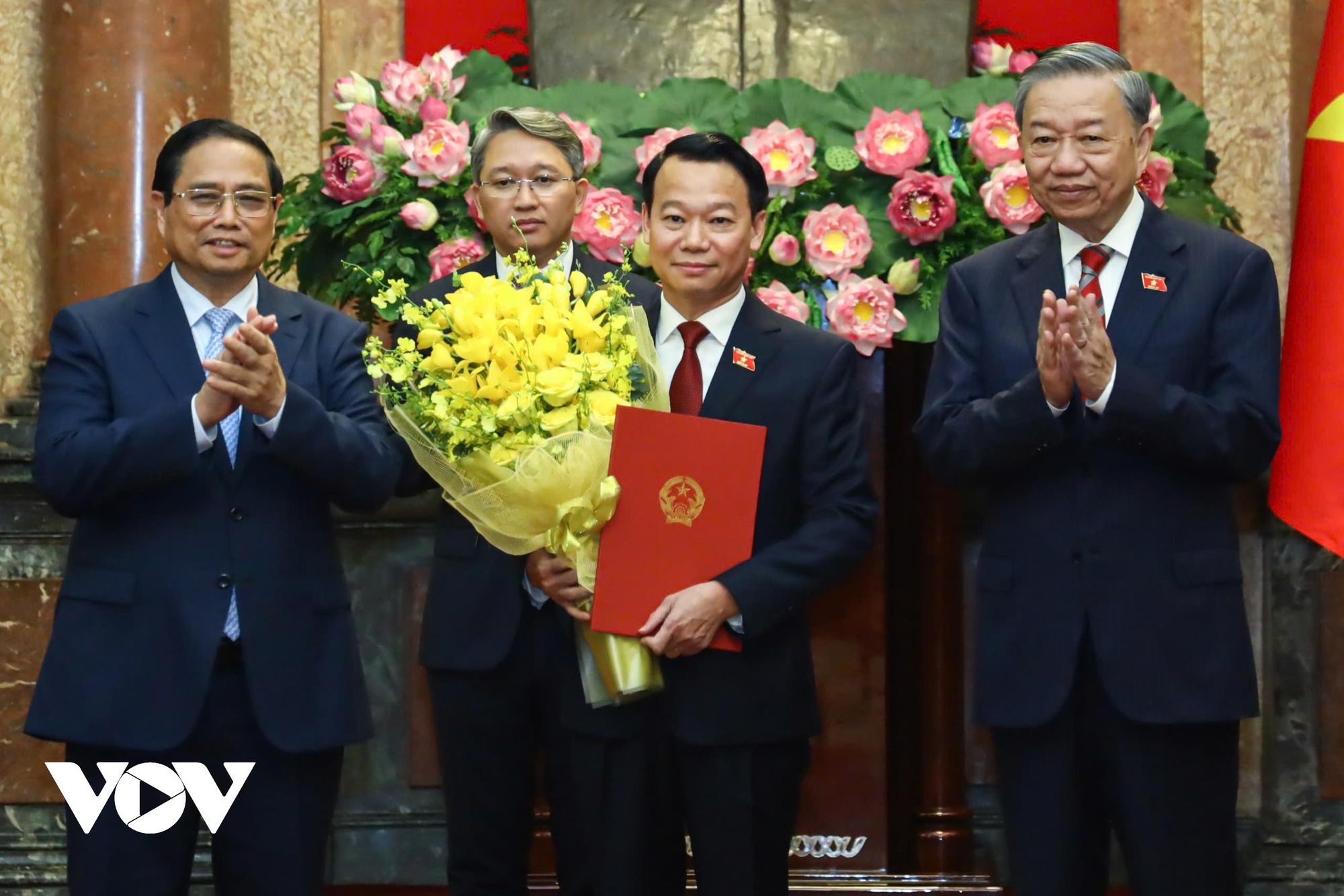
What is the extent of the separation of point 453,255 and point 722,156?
809mm

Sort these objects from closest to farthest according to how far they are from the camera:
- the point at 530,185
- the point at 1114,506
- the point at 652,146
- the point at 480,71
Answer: the point at 1114,506, the point at 530,185, the point at 652,146, the point at 480,71

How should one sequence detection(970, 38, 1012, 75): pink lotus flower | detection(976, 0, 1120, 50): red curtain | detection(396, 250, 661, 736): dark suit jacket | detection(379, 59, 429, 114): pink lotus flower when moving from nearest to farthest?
detection(396, 250, 661, 736): dark suit jacket < detection(379, 59, 429, 114): pink lotus flower < detection(970, 38, 1012, 75): pink lotus flower < detection(976, 0, 1120, 50): red curtain

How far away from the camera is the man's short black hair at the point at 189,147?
278 cm

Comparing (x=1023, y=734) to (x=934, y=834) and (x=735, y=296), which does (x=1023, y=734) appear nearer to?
(x=735, y=296)

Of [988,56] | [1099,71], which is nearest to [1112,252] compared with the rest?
[1099,71]

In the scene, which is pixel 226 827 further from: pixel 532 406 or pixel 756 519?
pixel 756 519

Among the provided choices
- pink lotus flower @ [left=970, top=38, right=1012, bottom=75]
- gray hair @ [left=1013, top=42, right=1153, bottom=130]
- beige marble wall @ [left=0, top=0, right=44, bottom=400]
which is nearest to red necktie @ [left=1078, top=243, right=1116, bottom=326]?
gray hair @ [left=1013, top=42, right=1153, bottom=130]

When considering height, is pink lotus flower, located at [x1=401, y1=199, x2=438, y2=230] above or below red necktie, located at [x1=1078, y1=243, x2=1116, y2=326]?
above

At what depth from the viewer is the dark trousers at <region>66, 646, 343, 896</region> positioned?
259cm

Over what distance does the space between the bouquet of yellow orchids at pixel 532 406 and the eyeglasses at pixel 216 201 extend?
0.81ft

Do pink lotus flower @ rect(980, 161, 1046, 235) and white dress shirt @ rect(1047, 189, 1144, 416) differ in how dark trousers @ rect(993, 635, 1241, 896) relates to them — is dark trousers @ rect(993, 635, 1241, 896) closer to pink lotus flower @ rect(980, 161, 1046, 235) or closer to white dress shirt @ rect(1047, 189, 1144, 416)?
white dress shirt @ rect(1047, 189, 1144, 416)

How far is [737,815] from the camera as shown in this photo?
2688 mm

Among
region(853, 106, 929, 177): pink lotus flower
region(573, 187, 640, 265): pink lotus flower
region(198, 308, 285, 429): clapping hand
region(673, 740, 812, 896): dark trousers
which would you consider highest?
region(853, 106, 929, 177): pink lotus flower

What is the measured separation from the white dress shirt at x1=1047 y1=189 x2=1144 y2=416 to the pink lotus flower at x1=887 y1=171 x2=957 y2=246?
63 centimetres
